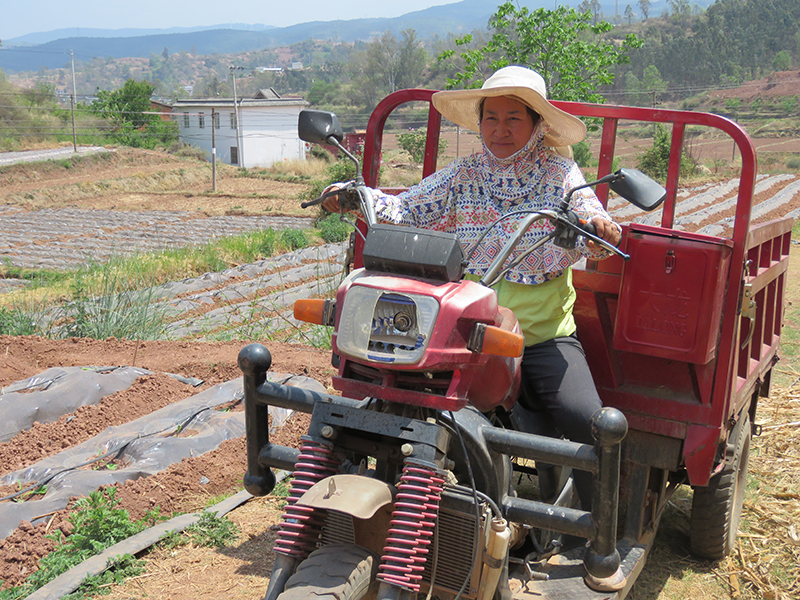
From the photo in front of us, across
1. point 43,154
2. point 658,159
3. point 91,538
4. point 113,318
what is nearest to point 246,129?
point 43,154

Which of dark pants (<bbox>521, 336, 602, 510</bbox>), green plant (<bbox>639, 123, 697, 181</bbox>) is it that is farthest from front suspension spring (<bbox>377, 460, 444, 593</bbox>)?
green plant (<bbox>639, 123, 697, 181</bbox>)

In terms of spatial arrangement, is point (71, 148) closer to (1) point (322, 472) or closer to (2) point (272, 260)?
(2) point (272, 260)

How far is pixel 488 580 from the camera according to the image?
2.25m

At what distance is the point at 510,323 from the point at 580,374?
0.54m

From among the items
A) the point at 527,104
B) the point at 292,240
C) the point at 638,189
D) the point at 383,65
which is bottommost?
the point at 292,240

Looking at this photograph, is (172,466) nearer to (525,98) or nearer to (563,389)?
(563,389)

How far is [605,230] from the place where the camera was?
259 centimetres

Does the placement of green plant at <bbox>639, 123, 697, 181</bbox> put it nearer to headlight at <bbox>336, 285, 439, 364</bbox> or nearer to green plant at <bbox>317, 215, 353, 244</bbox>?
green plant at <bbox>317, 215, 353, 244</bbox>

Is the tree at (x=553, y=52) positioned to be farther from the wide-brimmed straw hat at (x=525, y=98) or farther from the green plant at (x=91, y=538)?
the green plant at (x=91, y=538)

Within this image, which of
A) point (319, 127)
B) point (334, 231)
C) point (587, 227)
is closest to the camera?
point (587, 227)

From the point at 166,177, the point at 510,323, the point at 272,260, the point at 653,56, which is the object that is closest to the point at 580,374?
the point at 510,323

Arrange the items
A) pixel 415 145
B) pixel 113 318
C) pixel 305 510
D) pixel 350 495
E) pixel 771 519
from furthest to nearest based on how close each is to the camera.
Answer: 1. pixel 415 145
2. pixel 113 318
3. pixel 771 519
4. pixel 305 510
5. pixel 350 495

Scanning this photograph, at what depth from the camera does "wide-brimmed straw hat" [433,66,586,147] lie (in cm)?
273

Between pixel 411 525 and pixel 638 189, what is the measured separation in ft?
4.21
